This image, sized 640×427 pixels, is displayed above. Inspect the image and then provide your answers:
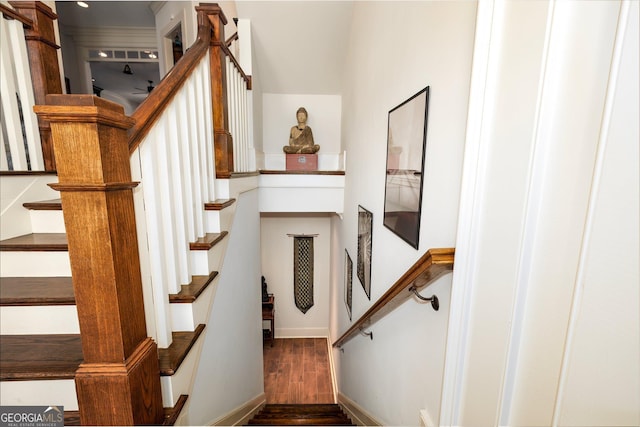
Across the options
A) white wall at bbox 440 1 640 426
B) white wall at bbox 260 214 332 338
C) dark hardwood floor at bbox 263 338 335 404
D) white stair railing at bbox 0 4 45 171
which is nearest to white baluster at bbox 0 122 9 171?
white stair railing at bbox 0 4 45 171

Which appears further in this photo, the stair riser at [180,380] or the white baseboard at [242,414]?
the white baseboard at [242,414]

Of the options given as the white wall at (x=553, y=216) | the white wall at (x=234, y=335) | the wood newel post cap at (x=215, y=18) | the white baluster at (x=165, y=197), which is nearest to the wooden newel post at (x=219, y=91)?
the wood newel post cap at (x=215, y=18)

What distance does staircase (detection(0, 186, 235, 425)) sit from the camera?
35.2 inches

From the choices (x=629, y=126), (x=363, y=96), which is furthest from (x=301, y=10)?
(x=629, y=126)

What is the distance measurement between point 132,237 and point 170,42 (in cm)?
448

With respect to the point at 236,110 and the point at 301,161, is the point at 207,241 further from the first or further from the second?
the point at 301,161

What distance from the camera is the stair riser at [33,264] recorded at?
1.23 meters

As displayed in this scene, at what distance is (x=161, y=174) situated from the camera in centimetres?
99

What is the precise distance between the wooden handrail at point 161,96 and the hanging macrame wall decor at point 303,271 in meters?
3.66

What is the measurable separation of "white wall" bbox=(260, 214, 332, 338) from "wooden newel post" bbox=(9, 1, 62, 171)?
9.96ft

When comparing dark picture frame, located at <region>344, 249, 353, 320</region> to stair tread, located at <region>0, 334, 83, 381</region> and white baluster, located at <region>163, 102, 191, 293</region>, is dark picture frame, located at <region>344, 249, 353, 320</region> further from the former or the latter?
stair tread, located at <region>0, 334, 83, 381</region>

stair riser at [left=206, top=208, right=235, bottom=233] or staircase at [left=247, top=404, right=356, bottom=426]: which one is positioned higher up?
stair riser at [left=206, top=208, right=235, bottom=233]

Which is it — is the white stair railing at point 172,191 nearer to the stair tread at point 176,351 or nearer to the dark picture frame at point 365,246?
the stair tread at point 176,351

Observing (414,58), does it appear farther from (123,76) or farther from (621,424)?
(123,76)
